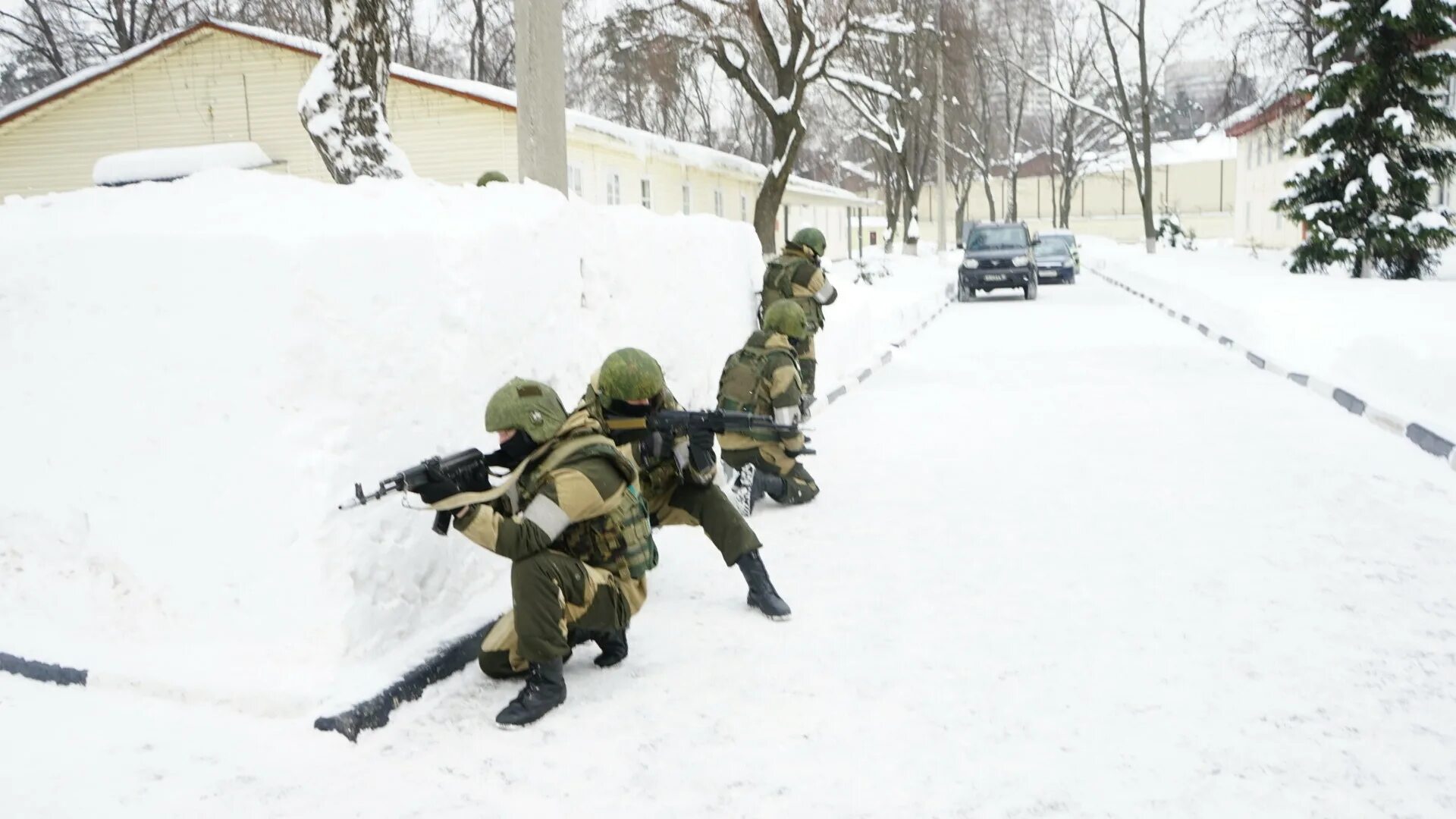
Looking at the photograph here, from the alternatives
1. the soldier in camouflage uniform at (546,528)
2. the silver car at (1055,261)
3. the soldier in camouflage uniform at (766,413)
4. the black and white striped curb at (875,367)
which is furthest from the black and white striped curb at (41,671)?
the silver car at (1055,261)

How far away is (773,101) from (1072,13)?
33.7m

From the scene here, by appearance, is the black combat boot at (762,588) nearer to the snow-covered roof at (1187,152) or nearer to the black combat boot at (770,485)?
the black combat boot at (770,485)

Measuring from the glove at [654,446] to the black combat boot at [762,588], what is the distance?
58cm

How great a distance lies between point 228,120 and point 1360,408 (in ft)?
72.3

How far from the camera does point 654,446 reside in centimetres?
523

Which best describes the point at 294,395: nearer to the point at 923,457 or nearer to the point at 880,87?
the point at 923,457

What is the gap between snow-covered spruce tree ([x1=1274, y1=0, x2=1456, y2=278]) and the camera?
848 inches

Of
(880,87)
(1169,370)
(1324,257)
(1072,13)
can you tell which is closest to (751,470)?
(1169,370)

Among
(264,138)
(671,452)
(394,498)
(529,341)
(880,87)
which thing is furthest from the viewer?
(880,87)

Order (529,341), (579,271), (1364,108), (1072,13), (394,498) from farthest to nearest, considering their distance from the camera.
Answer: (1072,13) → (1364,108) → (579,271) → (529,341) → (394,498)

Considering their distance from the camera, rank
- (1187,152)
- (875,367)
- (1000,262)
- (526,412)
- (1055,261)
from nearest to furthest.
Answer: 1. (526,412)
2. (875,367)
3. (1000,262)
4. (1055,261)
5. (1187,152)

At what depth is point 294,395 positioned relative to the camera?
14.0 ft

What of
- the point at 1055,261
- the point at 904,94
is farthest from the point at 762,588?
the point at 904,94

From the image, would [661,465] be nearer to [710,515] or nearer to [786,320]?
[710,515]
